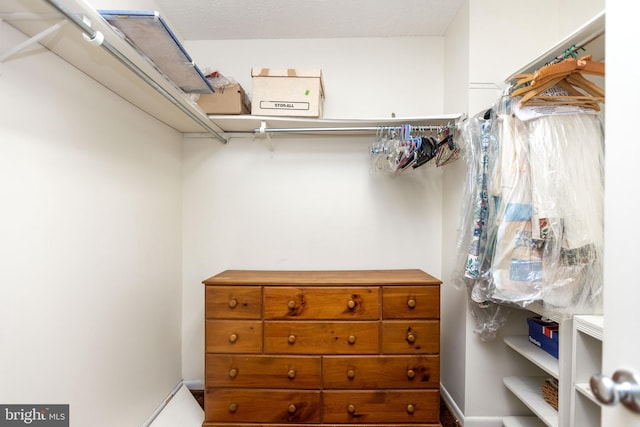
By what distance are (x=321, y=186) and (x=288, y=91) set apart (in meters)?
0.70

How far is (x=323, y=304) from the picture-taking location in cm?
164

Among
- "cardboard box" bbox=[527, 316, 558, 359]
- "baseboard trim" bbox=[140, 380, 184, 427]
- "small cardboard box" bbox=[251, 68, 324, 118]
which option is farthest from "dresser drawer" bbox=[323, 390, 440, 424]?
"small cardboard box" bbox=[251, 68, 324, 118]

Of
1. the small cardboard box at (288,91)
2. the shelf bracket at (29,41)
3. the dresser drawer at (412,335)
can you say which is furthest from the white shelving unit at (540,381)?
the shelf bracket at (29,41)

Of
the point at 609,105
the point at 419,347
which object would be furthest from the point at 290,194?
the point at 609,105

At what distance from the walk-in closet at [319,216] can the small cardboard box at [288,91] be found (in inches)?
0.8

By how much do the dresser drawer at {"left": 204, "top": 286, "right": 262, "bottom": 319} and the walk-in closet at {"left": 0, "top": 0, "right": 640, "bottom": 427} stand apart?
12 mm

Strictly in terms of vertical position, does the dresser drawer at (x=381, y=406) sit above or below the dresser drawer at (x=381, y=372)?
below

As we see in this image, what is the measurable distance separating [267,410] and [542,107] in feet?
6.97

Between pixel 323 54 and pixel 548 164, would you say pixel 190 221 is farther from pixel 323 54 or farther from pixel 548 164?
pixel 548 164

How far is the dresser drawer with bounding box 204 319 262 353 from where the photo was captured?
1.63 m

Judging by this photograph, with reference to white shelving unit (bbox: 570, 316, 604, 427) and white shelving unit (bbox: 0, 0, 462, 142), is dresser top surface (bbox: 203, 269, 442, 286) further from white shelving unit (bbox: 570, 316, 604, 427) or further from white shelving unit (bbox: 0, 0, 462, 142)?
white shelving unit (bbox: 0, 0, 462, 142)

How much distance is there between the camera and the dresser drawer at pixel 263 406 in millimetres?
1608

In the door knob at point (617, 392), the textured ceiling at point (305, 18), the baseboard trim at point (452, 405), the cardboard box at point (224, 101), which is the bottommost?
the baseboard trim at point (452, 405)

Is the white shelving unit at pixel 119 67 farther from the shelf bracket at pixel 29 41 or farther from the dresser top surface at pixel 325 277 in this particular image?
the dresser top surface at pixel 325 277
